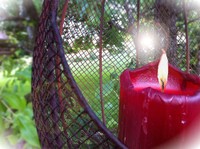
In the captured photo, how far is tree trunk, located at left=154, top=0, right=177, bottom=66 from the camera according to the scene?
55 centimetres

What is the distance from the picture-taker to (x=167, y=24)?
551mm

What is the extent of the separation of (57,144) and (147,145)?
0.10m

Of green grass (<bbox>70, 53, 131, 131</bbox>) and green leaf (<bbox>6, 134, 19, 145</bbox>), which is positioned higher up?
green grass (<bbox>70, 53, 131, 131</bbox>)

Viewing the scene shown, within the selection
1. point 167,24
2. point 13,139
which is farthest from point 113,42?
point 13,139

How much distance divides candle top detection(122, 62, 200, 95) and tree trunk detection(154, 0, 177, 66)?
10 centimetres

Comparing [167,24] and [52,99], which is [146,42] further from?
[52,99]

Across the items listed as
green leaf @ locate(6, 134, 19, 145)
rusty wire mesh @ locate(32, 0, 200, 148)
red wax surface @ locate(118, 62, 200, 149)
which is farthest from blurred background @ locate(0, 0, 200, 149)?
green leaf @ locate(6, 134, 19, 145)

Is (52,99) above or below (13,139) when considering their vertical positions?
above

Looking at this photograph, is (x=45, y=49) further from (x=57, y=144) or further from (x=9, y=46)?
(x=9, y=46)

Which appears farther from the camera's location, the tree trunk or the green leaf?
the green leaf

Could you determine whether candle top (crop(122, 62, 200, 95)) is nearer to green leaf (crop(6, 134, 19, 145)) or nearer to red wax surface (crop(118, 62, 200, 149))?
red wax surface (crop(118, 62, 200, 149))

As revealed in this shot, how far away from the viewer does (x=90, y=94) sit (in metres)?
0.49

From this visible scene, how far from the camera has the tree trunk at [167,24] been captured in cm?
55

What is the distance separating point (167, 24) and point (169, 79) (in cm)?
13
